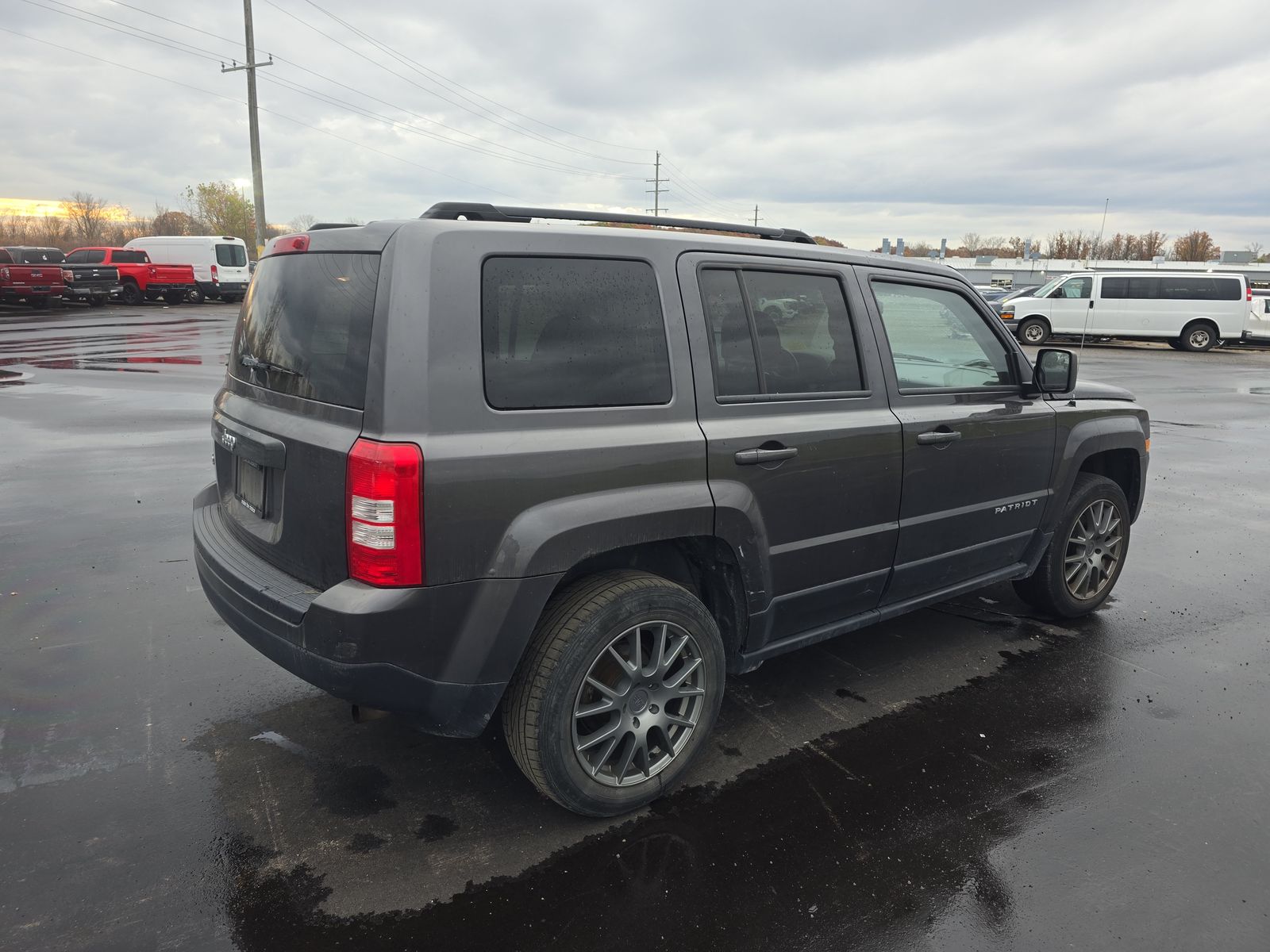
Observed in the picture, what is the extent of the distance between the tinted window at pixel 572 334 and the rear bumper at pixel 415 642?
0.59m

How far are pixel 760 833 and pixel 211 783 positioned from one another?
1.93 meters

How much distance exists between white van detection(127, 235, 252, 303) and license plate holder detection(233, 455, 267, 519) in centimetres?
3270

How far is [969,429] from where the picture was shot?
387 centimetres

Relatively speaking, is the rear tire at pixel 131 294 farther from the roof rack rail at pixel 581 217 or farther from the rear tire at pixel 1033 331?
the roof rack rail at pixel 581 217

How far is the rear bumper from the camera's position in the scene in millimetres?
2496

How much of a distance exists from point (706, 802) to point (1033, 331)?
26.1 metres

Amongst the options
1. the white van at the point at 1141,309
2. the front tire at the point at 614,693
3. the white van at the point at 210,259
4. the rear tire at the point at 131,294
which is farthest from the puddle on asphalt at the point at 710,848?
the rear tire at the point at 131,294

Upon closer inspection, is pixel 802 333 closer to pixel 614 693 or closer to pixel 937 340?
pixel 937 340

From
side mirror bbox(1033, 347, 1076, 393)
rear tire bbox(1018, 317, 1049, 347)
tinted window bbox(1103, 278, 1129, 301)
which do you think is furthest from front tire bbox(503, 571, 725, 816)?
tinted window bbox(1103, 278, 1129, 301)

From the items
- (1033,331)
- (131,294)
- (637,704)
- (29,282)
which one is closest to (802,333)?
(637,704)

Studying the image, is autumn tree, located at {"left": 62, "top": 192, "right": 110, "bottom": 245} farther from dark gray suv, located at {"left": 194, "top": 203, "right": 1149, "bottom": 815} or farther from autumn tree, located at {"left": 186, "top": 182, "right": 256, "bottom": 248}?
dark gray suv, located at {"left": 194, "top": 203, "right": 1149, "bottom": 815}

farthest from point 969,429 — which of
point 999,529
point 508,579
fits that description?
point 508,579

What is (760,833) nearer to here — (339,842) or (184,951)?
(339,842)

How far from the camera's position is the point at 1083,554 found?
185 inches
